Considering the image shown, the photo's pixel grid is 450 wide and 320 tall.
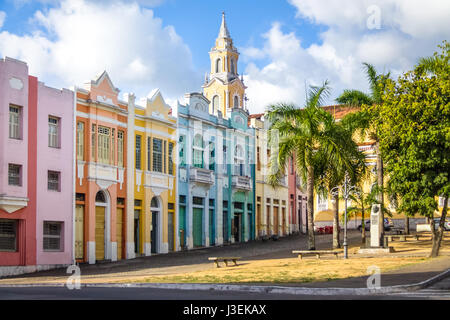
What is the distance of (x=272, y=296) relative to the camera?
16297 millimetres

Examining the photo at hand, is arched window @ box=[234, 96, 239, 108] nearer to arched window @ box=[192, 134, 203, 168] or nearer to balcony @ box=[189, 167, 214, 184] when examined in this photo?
arched window @ box=[192, 134, 203, 168]

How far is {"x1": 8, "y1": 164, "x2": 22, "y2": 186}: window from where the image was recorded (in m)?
29.6

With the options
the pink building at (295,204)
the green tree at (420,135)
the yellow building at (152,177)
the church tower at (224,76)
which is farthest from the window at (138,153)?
the church tower at (224,76)

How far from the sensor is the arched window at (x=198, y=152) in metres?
42.6

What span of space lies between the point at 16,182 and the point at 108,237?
642 cm

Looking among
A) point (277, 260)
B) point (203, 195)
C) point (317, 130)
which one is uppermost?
point (317, 130)

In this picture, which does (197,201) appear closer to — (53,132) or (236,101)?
(53,132)

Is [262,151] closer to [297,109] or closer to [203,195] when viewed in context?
[203,195]

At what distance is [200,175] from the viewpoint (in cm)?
4222

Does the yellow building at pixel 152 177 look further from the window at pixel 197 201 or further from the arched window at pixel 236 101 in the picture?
the arched window at pixel 236 101

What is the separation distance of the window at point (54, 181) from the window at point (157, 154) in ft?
26.0

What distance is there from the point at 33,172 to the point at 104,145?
16.8ft

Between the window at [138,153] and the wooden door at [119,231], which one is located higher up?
the window at [138,153]
